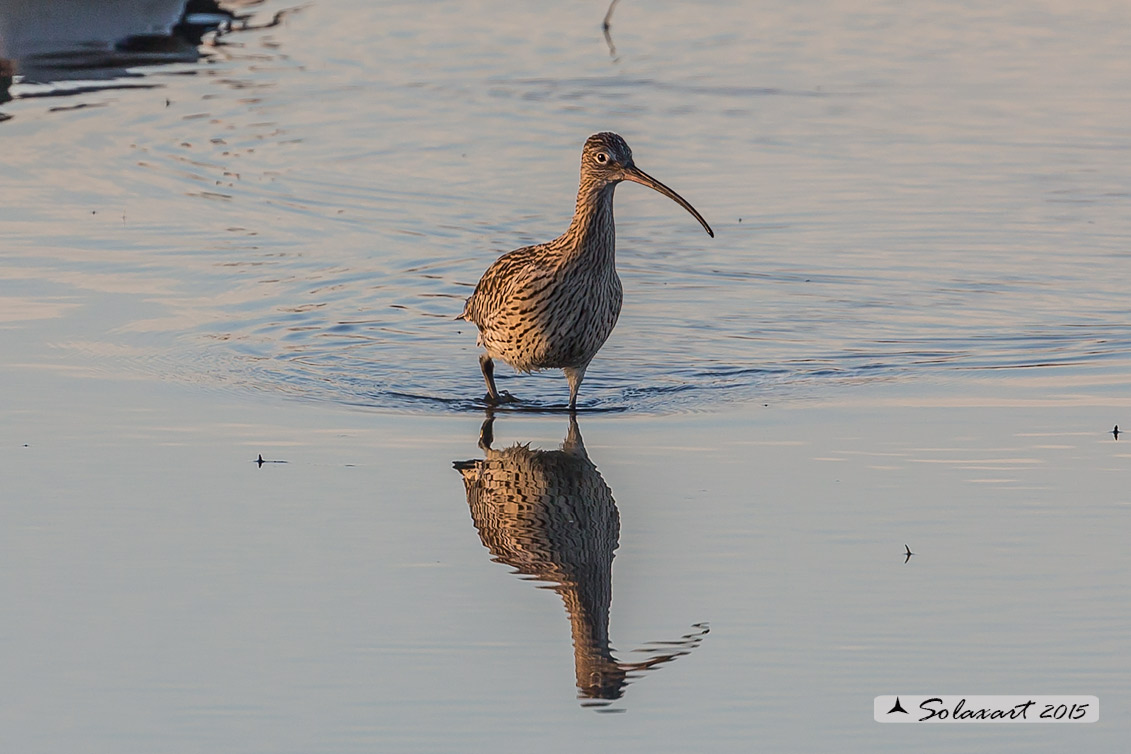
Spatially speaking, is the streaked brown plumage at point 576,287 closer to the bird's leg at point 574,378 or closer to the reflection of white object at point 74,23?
the bird's leg at point 574,378

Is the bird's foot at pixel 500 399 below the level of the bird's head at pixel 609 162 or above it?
below

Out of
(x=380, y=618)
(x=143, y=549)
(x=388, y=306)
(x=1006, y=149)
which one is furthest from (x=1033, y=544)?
(x=1006, y=149)

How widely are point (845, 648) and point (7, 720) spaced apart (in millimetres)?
2695

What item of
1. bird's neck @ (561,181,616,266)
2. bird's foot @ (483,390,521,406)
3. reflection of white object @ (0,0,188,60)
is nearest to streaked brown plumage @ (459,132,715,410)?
bird's neck @ (561,181,616,266)

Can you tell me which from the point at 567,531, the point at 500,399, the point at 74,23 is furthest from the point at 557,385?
the point at 74,23

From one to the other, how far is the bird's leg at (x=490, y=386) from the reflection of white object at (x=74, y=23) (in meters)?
9.49

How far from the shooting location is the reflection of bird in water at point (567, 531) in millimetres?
6910

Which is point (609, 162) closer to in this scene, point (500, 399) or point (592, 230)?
point (592, 230)

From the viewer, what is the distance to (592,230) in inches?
398

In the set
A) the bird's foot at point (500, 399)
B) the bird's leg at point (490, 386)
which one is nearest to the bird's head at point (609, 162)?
the bird's leg at point (490, 386)

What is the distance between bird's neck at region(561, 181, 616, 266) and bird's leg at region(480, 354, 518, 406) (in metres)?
0.89

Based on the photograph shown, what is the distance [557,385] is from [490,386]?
63 centimetres

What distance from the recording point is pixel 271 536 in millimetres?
7973

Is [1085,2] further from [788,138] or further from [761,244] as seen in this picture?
→ [761,244]
